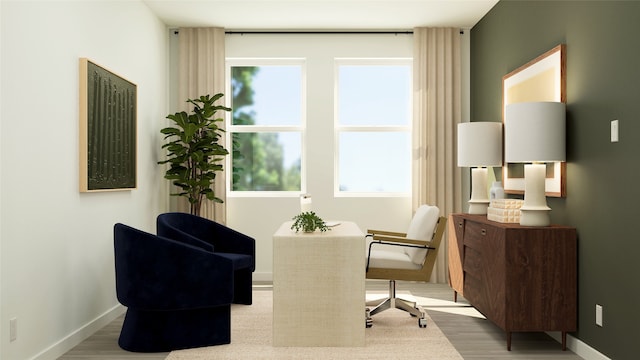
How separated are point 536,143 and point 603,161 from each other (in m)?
0.44

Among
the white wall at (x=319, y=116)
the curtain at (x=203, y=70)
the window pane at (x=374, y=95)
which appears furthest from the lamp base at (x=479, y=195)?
the curtain at (x=203, y=70)

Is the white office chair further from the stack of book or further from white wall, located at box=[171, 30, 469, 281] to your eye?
white wall, located at box=[171, 30, 469, 281]

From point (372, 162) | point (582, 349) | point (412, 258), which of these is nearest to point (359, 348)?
point (412, 258)

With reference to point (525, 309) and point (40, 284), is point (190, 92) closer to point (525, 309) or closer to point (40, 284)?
point (40, 284)

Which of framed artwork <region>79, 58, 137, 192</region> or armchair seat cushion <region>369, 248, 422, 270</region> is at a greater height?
framed artwork <region>79, 58, 137, 192</region>

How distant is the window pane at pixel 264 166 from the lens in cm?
639

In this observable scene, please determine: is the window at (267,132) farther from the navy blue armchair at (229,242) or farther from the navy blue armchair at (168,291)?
the navy blue armchair at (168,291)

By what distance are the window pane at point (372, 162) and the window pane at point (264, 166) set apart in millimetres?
539

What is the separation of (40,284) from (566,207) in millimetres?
3423

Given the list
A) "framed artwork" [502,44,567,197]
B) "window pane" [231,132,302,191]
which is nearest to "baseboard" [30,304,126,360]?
"window pane" [231,132,302,191]

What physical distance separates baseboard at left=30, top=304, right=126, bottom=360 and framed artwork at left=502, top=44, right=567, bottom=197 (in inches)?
137

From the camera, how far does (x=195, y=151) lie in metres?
5.54

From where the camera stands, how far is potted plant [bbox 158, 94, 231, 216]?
5484 millimetres

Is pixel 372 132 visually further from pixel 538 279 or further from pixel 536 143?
pixel 538 279
